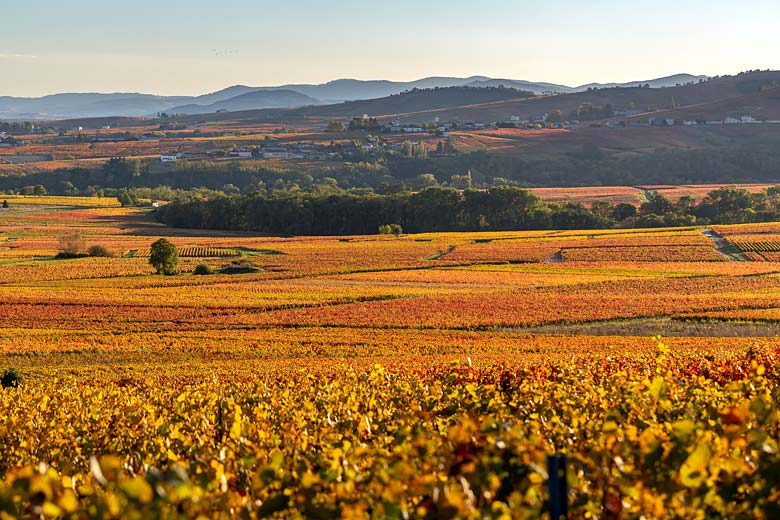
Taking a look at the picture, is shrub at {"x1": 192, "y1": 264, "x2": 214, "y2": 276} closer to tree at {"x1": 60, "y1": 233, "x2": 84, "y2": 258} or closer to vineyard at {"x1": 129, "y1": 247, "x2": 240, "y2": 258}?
vineyard at {"x1": 129, "y1": 247, "x2": 240, "y2": 258}

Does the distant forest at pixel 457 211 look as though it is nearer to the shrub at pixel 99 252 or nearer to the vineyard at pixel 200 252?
the vineyard at pixel 200 252

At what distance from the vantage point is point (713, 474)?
5703 mm

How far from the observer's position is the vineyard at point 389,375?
584 cm

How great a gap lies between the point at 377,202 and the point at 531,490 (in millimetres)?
123842

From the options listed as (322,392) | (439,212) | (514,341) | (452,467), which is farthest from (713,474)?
(439,212)

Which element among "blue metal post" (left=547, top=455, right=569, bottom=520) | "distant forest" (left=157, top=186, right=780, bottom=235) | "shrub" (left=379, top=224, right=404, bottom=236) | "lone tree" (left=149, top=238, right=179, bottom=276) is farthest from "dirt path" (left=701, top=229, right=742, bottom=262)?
"blue metal post" (left=547, top=455, right=569, bottom=520)

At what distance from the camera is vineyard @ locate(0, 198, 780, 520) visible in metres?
5.84

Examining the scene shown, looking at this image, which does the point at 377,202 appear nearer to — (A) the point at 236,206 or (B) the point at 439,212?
(B) the point at 439,212

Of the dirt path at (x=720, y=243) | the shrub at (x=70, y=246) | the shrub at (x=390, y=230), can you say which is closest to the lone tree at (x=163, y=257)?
the shrub at (x=70, y=246)

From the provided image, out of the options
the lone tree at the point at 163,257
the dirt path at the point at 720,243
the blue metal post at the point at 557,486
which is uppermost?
the blue metal post at the point at 557,486

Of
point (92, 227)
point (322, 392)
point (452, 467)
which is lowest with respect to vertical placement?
point (92, 227)

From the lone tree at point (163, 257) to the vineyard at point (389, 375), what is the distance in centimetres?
279

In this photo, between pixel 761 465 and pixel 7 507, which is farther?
pixel 761 465

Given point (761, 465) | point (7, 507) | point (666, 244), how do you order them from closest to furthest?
1. point (7, 507)
2. point (761, 465)
3. point (666, 244)
